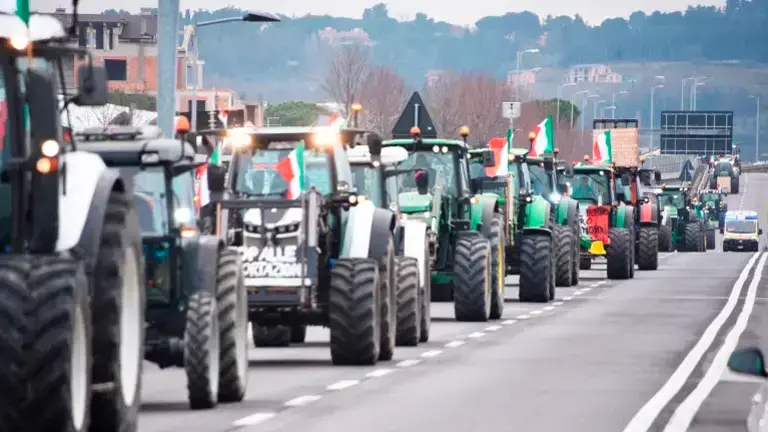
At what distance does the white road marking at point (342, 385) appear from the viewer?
19656 millimetres

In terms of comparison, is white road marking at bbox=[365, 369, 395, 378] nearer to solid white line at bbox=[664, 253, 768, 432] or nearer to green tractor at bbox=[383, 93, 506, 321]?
solid white line at bbox=[664, 253, 768, 432]

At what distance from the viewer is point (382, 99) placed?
130 meters

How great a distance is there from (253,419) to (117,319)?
4.69 m

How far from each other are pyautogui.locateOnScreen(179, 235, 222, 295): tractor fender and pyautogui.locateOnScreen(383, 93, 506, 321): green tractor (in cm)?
1334

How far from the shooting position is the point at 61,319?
1055 cm

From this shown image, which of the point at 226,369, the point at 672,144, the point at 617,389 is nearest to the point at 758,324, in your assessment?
the point at 617,389

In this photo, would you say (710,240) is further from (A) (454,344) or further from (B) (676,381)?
(B) (676,381)

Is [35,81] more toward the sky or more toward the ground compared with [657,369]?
more toward the sky

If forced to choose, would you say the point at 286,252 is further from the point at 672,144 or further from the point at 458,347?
the point at 672,144

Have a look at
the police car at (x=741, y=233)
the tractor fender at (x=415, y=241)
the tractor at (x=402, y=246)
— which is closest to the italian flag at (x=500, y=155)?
the tractor at (x=402, y=246)

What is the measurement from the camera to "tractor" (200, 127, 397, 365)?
22219 mm

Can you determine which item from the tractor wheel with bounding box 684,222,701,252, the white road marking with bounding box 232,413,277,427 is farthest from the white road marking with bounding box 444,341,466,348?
the tractor wheel with bounding box 684,222,701,252

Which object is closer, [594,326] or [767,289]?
[594,326]

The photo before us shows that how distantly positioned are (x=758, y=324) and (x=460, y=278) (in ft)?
13.7
